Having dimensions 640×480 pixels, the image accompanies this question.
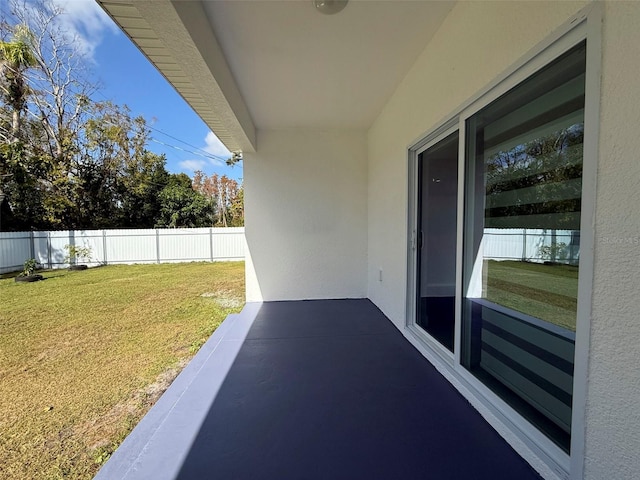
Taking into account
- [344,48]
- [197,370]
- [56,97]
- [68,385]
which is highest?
[56,97]

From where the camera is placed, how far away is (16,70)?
31.1 ft

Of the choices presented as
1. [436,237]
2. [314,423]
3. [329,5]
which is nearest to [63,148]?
[329,5]

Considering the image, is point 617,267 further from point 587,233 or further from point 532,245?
point 532,245

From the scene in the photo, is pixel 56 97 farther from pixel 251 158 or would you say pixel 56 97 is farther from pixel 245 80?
pixel 245 80

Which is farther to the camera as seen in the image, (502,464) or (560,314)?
(502,464)

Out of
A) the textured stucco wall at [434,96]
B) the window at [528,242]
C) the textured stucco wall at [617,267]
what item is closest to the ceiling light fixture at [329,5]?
the textured stucco wall at [434,96]

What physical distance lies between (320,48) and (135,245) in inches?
420

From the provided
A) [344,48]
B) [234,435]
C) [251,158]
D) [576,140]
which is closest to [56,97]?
[251,158]

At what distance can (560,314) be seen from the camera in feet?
4.23

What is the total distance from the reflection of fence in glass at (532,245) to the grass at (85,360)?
2592mm

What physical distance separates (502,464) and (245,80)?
11.9 feet

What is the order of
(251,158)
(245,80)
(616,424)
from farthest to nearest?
(251,158)
(245,80)
(616,424)

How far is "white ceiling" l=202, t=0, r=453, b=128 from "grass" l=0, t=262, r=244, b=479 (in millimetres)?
2931

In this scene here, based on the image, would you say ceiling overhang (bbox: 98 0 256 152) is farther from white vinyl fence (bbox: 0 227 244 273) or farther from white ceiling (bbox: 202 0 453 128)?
white vinyl fence (bbox: 0 227 244 273)
